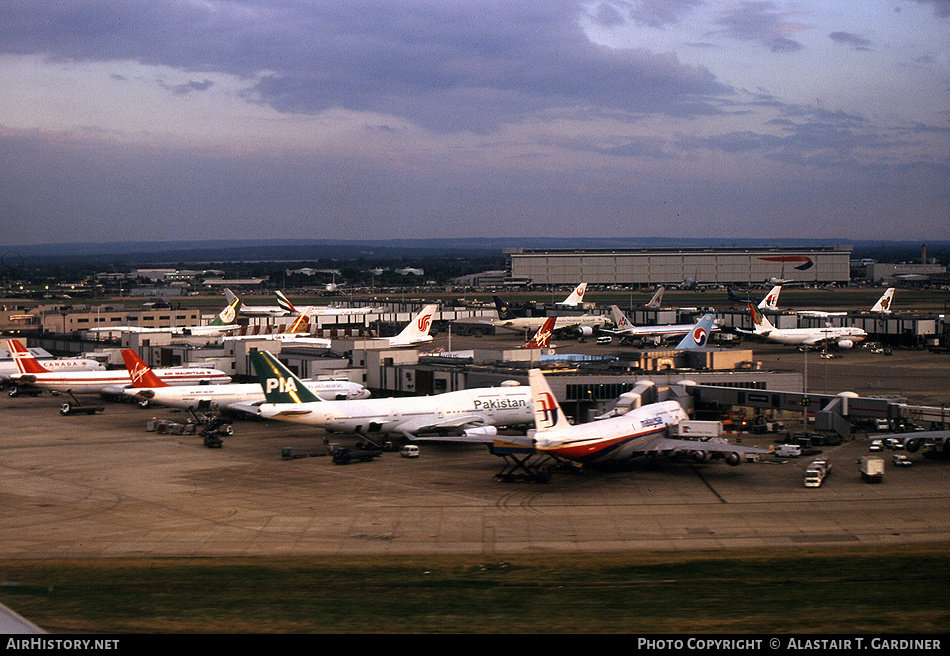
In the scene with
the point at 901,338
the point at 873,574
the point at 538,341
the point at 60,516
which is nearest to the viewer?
the point at 873,574

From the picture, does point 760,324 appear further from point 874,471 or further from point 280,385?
point 280,385

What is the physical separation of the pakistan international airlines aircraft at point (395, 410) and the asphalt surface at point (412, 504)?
1713 millimetres

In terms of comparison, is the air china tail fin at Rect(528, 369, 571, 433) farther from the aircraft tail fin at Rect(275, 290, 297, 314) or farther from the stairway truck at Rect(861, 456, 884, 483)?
the aircraft tail fin at Rect(275, 290, 297, 314)

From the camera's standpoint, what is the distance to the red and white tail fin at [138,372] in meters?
74.7

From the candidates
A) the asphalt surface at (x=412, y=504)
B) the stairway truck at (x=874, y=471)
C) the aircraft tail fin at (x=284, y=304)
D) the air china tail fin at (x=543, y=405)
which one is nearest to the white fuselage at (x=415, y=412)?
the asphalt surface at (x=412, y=504)

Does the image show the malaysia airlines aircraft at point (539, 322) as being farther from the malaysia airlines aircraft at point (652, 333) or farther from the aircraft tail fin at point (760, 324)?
the aircraft tail fin at point (760, 324)

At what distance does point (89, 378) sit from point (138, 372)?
493 inches

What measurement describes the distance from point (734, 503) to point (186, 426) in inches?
1649

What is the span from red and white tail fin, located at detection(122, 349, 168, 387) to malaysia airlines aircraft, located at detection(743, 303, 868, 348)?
250 feet

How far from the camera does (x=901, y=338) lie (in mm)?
122188

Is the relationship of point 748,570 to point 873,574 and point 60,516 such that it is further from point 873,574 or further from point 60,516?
point 60,516

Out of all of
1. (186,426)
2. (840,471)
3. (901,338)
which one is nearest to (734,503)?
(840,471)

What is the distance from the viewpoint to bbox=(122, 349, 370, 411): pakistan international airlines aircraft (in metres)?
73.9

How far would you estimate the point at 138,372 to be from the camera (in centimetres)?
7512
